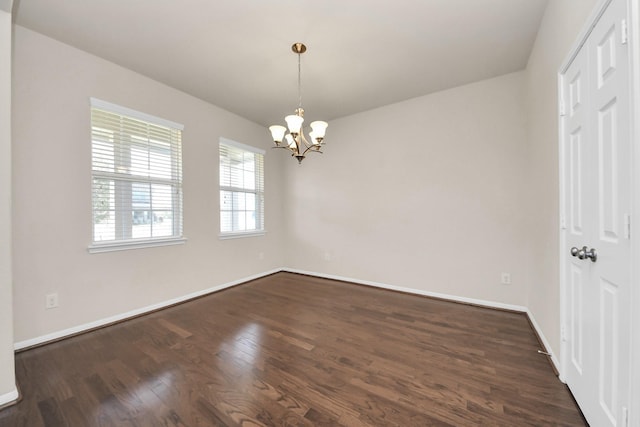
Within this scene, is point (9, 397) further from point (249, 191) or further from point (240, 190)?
point (249, 191)

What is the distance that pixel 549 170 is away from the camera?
199cm

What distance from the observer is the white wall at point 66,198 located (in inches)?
83.7

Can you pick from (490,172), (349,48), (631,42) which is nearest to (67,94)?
(349,48)

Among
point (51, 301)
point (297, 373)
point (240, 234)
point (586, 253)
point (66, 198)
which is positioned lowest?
point (297, 373)

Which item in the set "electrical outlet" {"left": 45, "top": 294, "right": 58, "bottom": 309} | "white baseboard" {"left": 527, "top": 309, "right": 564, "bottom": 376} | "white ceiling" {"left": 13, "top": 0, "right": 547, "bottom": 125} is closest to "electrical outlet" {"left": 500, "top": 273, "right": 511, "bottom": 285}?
"white baseboard" {"left": 527, "top": 309, "right": 564, "bottom": 376}

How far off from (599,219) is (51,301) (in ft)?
13.2

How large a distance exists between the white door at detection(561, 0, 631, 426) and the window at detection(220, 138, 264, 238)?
150 inches

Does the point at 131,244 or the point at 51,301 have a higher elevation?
the point at 131,244

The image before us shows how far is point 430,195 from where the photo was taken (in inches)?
134

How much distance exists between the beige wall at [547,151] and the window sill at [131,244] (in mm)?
3849

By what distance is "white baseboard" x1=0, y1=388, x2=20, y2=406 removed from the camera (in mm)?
1482

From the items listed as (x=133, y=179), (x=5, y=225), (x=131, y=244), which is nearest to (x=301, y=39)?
(x=133, y=179)

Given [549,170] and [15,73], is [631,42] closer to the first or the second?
[549,170]

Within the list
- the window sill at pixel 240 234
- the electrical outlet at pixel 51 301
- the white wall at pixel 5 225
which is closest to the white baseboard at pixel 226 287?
the white wall at pixel 5 225
